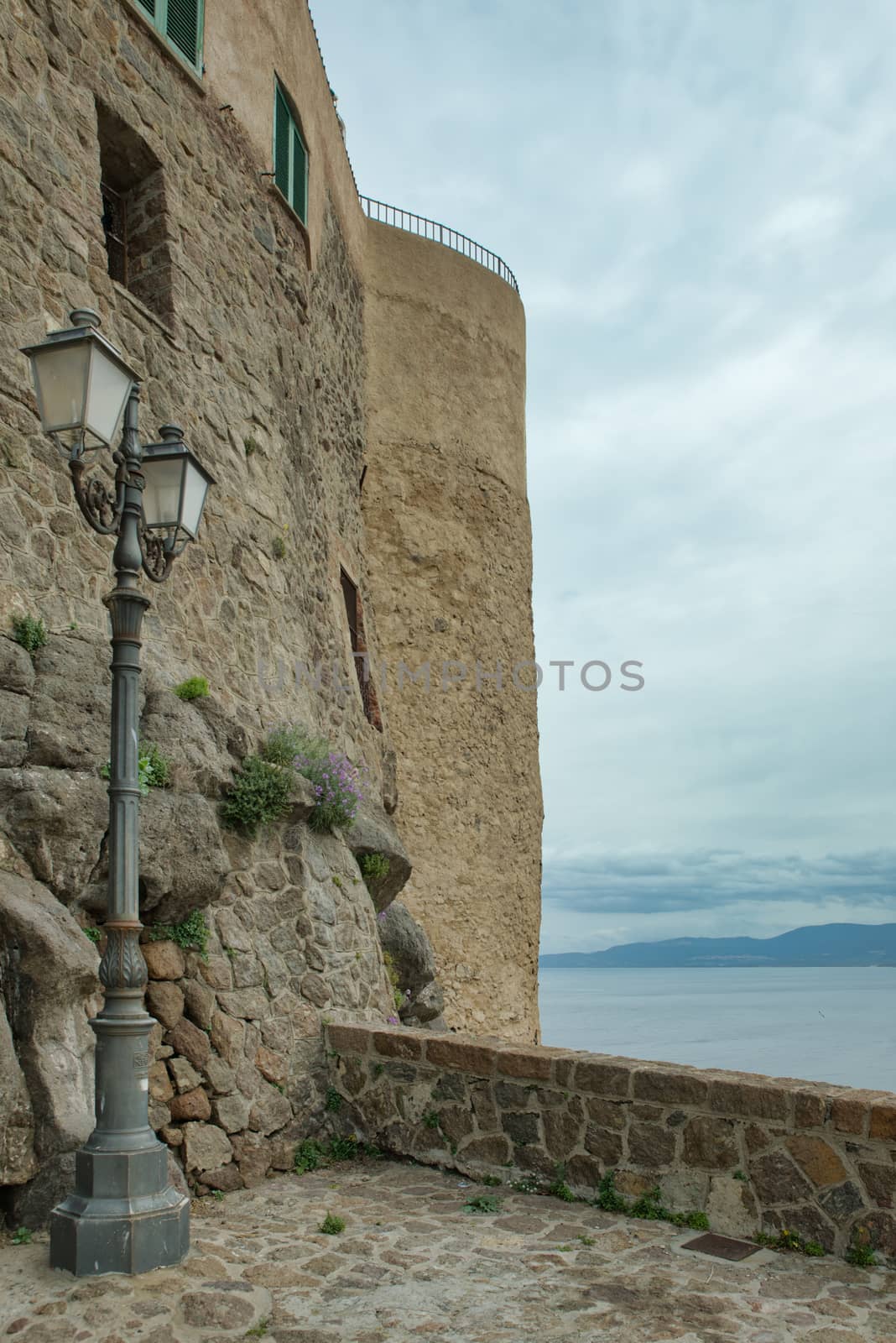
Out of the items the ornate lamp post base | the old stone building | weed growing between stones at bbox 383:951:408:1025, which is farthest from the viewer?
weed growing between stones at bbox 383:951:408:1025

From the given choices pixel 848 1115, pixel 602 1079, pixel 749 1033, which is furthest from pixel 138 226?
pixel 749 1033

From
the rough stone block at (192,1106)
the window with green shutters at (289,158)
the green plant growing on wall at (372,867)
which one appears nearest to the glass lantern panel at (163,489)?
the rough stone block at (192,1106)

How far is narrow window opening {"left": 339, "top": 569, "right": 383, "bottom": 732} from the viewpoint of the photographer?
13.3 meters

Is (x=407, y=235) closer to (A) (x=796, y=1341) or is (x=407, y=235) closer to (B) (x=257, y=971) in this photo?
(B) (x=257, y=971)

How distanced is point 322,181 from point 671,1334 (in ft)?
41.0

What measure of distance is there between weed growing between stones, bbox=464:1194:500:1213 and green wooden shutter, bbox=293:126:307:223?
9690mm

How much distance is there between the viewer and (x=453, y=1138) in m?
6.25

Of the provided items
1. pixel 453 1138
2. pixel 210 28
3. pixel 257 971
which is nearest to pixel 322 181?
pixel 210 28

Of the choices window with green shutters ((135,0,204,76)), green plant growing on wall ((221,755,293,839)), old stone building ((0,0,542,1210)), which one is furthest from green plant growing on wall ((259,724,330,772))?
window with green shutters ((135,0,204,76))

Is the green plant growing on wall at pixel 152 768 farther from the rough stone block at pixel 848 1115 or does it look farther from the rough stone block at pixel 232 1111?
the rough stone block at pixel 848 1115

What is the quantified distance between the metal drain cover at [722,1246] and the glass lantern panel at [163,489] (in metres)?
4.26

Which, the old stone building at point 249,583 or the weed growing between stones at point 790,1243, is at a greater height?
the old stone building at point 249,583

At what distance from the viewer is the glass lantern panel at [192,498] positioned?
5332 millimetres

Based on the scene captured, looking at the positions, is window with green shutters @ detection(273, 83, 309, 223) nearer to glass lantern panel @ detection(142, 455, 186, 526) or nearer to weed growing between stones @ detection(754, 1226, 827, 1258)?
glass lantern panel @ detection(142, 455, 186, 526)
